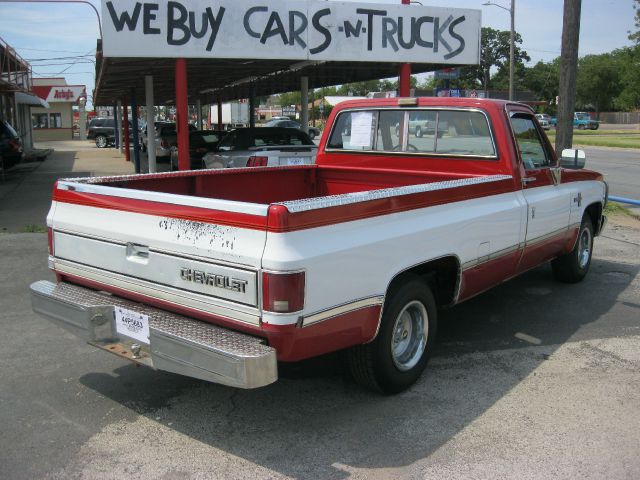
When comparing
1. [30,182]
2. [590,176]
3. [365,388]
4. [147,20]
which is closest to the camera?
[365,388]

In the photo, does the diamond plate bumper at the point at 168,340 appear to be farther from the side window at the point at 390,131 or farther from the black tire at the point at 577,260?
the black tire at the point at 577,260

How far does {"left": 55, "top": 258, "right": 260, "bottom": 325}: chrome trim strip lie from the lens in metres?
3.17

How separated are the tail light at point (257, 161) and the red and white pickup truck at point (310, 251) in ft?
17.9

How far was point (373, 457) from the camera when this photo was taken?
11.0ft

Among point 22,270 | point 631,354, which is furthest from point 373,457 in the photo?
point 22,270

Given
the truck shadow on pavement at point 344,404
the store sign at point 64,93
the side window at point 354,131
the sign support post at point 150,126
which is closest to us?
the truck shadow on pavement at point 344,404

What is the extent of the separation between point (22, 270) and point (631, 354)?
6311 mm

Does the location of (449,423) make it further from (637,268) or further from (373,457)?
(637,268)

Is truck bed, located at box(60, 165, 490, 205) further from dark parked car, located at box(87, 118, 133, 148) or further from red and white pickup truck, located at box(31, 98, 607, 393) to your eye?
dark parked car, located at box(87, 118, 133, 148)

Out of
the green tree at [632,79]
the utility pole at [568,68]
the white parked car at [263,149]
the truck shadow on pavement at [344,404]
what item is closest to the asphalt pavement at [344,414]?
the truck shadow on pavement at [344,404]

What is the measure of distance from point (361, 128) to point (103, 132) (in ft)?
123

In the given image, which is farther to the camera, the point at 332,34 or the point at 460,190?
the point at 332,34

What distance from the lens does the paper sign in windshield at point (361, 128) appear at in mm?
5836

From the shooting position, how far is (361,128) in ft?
19.3
